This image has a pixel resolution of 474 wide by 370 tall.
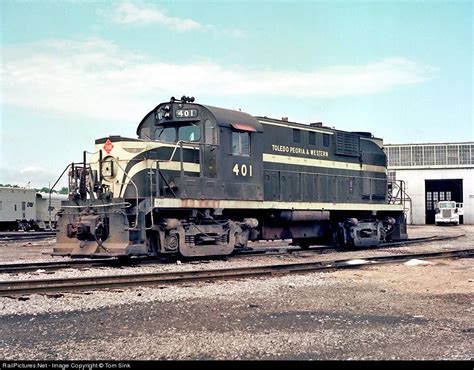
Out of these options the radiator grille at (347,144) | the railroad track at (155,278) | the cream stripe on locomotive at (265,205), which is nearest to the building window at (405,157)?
the cream stripe on locomotive at (265,205)

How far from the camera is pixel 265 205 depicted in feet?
49.5

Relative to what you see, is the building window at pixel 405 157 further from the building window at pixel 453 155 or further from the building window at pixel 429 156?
the building window at pixel 453 155

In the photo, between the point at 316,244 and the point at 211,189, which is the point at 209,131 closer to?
the point at 211,189

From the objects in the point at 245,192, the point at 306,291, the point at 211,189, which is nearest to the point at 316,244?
the point at 245,192

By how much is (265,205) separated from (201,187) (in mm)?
2381

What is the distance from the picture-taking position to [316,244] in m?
18.5

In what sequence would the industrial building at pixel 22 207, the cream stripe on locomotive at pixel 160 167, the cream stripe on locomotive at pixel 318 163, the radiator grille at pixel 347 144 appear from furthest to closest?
1. the industrial building at pixel 22 207
2. the radiator grille at pixel 347 144
3. the cream stripe on locomotive at pixel 318 163
4. the cream stripe on locomotive at pixel 160 167

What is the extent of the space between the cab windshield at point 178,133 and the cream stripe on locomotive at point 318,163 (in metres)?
2.37

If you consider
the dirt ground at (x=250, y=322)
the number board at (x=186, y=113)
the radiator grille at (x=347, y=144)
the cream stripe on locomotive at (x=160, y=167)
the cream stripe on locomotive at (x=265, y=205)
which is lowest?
the dirt ground at (x=250, y=322)

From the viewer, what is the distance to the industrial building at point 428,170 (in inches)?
1827

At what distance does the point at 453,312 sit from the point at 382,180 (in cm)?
1335

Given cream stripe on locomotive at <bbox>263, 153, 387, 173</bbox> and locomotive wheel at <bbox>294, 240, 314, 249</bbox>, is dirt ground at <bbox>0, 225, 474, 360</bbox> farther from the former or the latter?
locomotive wheel at <bbox>294, 240, 314, 249</bbox>

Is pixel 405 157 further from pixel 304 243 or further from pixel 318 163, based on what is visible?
pixel 318 163

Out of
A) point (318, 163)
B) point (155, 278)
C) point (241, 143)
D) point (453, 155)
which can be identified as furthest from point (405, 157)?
point (155, 278)
